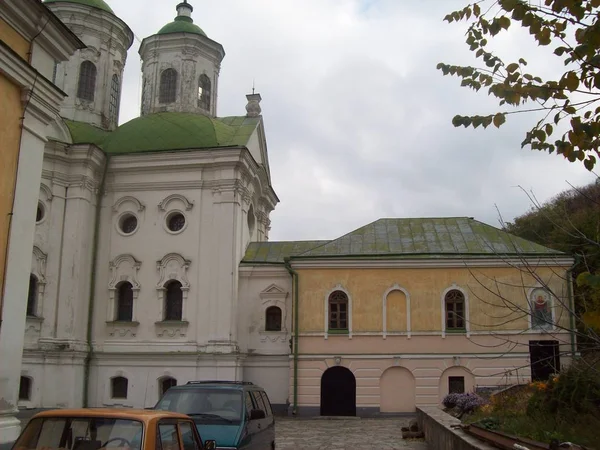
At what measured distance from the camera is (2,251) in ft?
33.9

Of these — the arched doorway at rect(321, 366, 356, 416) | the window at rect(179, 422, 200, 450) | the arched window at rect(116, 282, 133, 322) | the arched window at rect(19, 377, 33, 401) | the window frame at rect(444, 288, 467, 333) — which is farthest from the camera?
the arched window at rect(116, 282, 133, 322)

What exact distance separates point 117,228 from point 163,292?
3316 millimetres

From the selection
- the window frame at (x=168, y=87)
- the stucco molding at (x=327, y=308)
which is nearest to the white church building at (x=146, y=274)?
the window frame at (x=168, y=87)

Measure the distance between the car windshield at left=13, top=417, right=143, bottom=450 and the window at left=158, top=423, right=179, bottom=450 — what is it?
1.14ft


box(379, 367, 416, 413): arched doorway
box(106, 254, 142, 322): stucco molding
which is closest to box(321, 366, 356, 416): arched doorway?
box(379, 367, 416, 413): arched doorway

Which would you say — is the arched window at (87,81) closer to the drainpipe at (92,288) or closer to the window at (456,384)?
the drainpipe at (92,288)

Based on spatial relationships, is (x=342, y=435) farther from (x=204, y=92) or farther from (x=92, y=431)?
(x=204, y=92)

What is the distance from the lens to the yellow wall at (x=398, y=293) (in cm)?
2386

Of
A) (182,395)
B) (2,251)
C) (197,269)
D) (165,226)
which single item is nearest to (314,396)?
(197,269)

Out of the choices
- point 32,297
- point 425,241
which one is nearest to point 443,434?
point 425,241

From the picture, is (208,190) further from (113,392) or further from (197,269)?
(113,392)

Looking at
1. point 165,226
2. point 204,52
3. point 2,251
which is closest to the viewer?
point 2,251

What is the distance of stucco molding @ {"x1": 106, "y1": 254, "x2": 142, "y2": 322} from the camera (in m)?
25.0

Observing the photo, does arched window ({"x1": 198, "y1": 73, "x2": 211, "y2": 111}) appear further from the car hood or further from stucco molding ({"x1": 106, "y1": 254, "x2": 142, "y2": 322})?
the car hood
